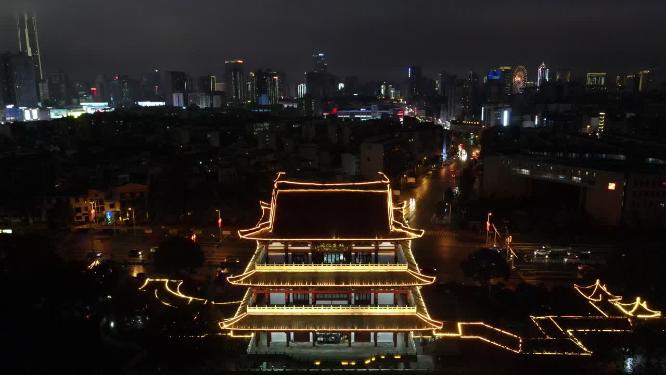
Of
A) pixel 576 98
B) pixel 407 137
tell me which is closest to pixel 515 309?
pixel 407 137

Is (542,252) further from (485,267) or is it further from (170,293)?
(170,293)

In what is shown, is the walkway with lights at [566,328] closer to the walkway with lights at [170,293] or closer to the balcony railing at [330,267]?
the balcony railing at [330,267]

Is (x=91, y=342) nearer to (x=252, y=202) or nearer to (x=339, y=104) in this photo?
(x=252, y=202)

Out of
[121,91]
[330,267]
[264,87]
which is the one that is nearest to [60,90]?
[121,91]

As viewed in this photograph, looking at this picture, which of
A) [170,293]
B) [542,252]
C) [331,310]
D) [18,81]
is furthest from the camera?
[18,81]

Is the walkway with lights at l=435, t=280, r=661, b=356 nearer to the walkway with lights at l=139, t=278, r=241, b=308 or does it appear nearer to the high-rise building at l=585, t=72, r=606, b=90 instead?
the walkway with lights at l=139, t=278, r=241, b=308

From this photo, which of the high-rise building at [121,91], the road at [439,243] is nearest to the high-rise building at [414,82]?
the high-rise building at [121,91]
